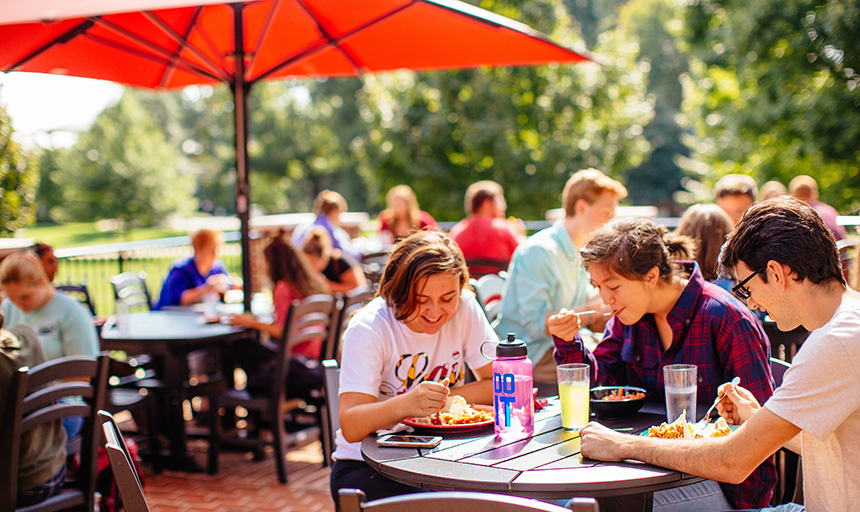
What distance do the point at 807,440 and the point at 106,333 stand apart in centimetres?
401

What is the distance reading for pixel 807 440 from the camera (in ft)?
5.50

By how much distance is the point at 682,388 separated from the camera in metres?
2.01

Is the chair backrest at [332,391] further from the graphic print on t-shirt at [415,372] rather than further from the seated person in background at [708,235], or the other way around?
the seated person in background at [708,235]

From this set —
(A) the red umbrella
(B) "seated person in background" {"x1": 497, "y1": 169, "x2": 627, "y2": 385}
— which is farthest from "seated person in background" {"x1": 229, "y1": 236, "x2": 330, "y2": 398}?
(B) "seated person in background" {"x1": 497, "y1": 169, "x2": 627, "y2": 385}

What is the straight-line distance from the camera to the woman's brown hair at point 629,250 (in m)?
2.34

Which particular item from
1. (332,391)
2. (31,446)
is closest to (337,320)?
(332,391)

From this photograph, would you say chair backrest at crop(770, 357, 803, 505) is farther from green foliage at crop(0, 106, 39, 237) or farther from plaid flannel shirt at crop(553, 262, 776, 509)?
green foliage at crop(0, 106, 39, 237)

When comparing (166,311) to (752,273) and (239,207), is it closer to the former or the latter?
(239,207)

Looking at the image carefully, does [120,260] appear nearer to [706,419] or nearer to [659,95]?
[706,419]

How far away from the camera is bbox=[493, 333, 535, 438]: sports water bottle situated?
2.04 m

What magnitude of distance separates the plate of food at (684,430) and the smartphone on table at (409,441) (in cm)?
57

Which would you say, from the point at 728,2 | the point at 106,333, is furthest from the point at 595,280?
the point at 728,2

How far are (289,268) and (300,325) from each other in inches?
20.6

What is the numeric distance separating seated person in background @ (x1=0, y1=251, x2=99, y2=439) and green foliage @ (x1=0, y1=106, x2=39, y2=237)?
278cm
